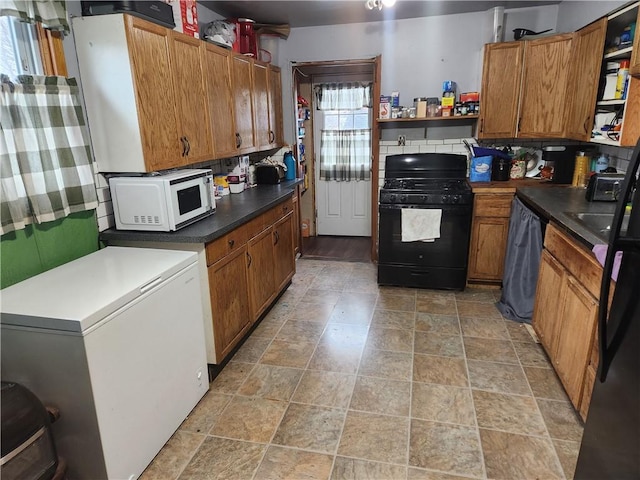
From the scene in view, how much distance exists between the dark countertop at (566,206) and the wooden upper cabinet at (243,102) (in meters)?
2.20

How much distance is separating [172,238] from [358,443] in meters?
1.37

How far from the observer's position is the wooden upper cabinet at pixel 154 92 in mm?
2057

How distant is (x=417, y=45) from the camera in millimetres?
3814

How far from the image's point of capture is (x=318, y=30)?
3979mm

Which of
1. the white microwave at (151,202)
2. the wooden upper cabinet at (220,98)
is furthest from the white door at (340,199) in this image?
the white microwave at (151,202)

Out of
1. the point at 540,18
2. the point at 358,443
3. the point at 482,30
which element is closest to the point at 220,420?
the point at 358,443

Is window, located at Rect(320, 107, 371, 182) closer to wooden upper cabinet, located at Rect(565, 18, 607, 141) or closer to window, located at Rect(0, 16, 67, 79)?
wooden upper cabinet, located at Rect(565, 18, 607, 141)

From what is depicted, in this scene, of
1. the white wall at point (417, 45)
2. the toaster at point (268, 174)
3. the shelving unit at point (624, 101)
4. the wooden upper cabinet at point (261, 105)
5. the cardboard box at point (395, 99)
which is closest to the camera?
the shelving unit at point (624, 101)

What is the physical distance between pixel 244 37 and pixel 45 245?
238 cm

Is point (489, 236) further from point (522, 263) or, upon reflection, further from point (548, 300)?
point (548, 300)

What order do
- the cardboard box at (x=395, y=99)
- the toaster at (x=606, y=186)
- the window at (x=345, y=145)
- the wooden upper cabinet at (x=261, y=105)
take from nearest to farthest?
the toaster at (x=606, y=186) < the wooden upper cabinet at (x=261, y=105) < the cardboard box at (x=395, y=99) < the window at (x=345, y=145)

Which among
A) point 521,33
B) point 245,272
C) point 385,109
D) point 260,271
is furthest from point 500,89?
point 245,272

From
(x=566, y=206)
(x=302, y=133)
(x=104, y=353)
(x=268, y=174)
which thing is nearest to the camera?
(x=104, y=353)

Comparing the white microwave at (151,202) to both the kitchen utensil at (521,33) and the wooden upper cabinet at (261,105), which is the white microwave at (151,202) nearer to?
the wooden upper cabinet at (261,105)
